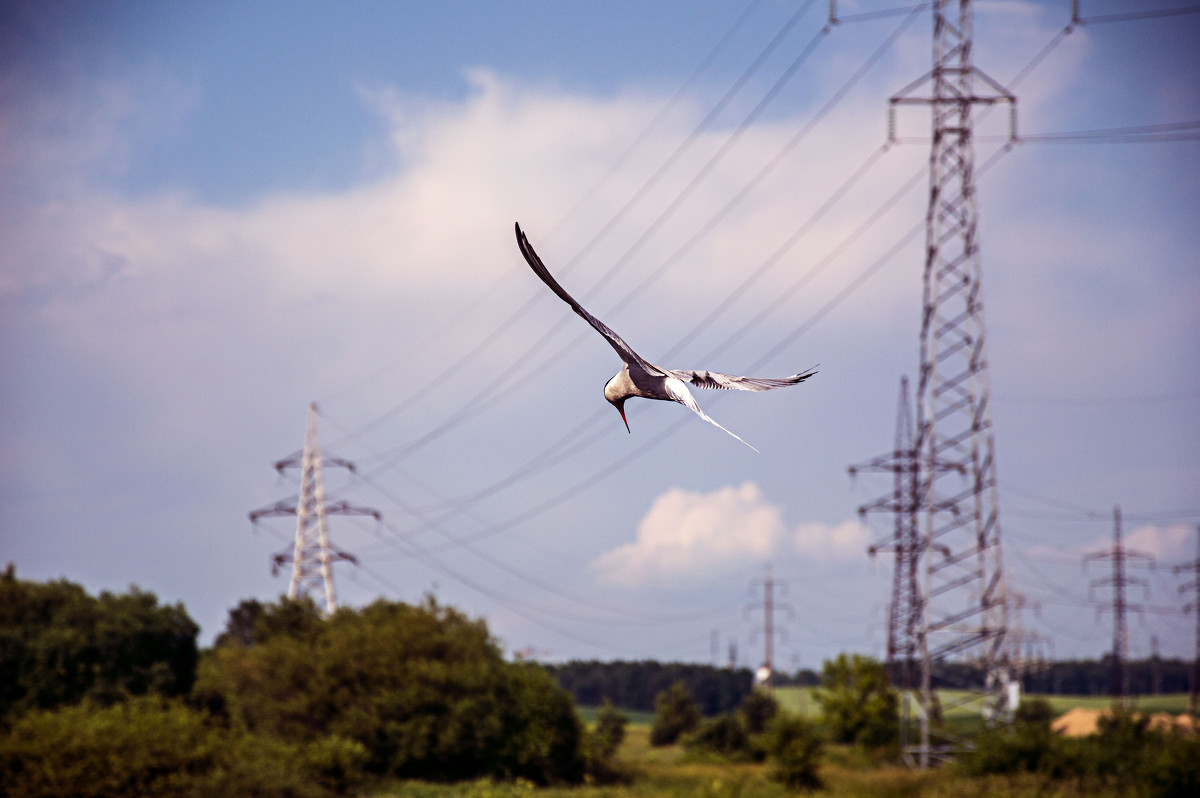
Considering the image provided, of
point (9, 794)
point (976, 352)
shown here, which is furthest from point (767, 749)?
point (9, 794)

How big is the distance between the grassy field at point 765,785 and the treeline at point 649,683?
2508 inches

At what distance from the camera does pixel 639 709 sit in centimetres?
12038

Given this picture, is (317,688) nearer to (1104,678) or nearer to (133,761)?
(133,761)

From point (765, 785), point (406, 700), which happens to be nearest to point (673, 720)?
point (406, 700)

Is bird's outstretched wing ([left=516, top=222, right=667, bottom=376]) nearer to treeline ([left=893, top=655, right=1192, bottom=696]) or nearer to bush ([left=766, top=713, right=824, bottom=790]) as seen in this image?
bush ([left=766, top=713, right=824, bottom=790])

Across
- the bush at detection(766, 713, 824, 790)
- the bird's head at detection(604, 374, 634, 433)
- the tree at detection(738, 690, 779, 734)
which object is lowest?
the tree at detection(738, 690, 779, 734)

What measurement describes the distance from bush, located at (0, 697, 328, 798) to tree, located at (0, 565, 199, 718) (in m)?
9.04

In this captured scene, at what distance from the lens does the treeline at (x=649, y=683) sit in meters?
119

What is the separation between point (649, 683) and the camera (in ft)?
395

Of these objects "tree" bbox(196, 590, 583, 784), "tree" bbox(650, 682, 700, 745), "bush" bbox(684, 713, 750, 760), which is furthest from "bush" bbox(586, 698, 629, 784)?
"tree" bbox(650, 682, 700, 745)

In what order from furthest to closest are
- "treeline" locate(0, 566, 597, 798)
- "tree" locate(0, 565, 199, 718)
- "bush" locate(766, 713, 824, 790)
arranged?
"tree" locate(0, 565, 199, 718) → "bush" locate(766, 713, 824, 790) → "treeline" locate(0, 566, 597, 798)

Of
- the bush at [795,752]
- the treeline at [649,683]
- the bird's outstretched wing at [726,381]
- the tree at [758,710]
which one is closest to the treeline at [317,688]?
the bush at [795,752]

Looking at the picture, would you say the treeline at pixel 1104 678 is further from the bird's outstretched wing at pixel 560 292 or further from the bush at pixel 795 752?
the bird's outstretched wing at pixel 560 292

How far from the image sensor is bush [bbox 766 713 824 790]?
4244 cm
